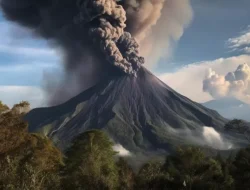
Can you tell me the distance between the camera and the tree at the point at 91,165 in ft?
115

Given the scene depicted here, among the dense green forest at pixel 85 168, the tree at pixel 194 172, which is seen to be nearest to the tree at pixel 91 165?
the dense green forest at pixel 85 168

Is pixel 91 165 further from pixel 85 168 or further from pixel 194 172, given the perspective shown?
pixel 194 172

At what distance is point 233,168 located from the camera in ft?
183

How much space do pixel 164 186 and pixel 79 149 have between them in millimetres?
10058

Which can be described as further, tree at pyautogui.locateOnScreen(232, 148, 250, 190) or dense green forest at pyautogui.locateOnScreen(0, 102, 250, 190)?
tree at pyautogui.locateOnScreen(232, 148, 250, 190)

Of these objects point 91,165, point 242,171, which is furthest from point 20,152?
point 242,171

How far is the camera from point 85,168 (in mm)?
37344

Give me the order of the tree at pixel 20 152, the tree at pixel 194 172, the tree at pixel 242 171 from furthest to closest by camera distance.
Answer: the tree at pixel 242 171, the tree at pixel 194 172, the tree at pixel 20 152

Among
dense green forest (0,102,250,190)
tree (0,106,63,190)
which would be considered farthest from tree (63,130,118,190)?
tree (0,106,63,190)

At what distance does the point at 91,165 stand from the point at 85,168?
3.30 feet

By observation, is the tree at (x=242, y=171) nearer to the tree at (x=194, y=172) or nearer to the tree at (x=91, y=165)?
the tree at (x=194, y=172)

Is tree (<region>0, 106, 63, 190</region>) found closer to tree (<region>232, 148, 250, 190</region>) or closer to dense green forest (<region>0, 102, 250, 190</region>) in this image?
dense green forest (<region>0, 102, 250, 190</region>)

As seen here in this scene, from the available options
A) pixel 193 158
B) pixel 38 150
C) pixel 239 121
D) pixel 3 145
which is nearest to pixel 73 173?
pixel 38 150

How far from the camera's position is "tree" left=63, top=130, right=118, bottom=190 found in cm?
3491
